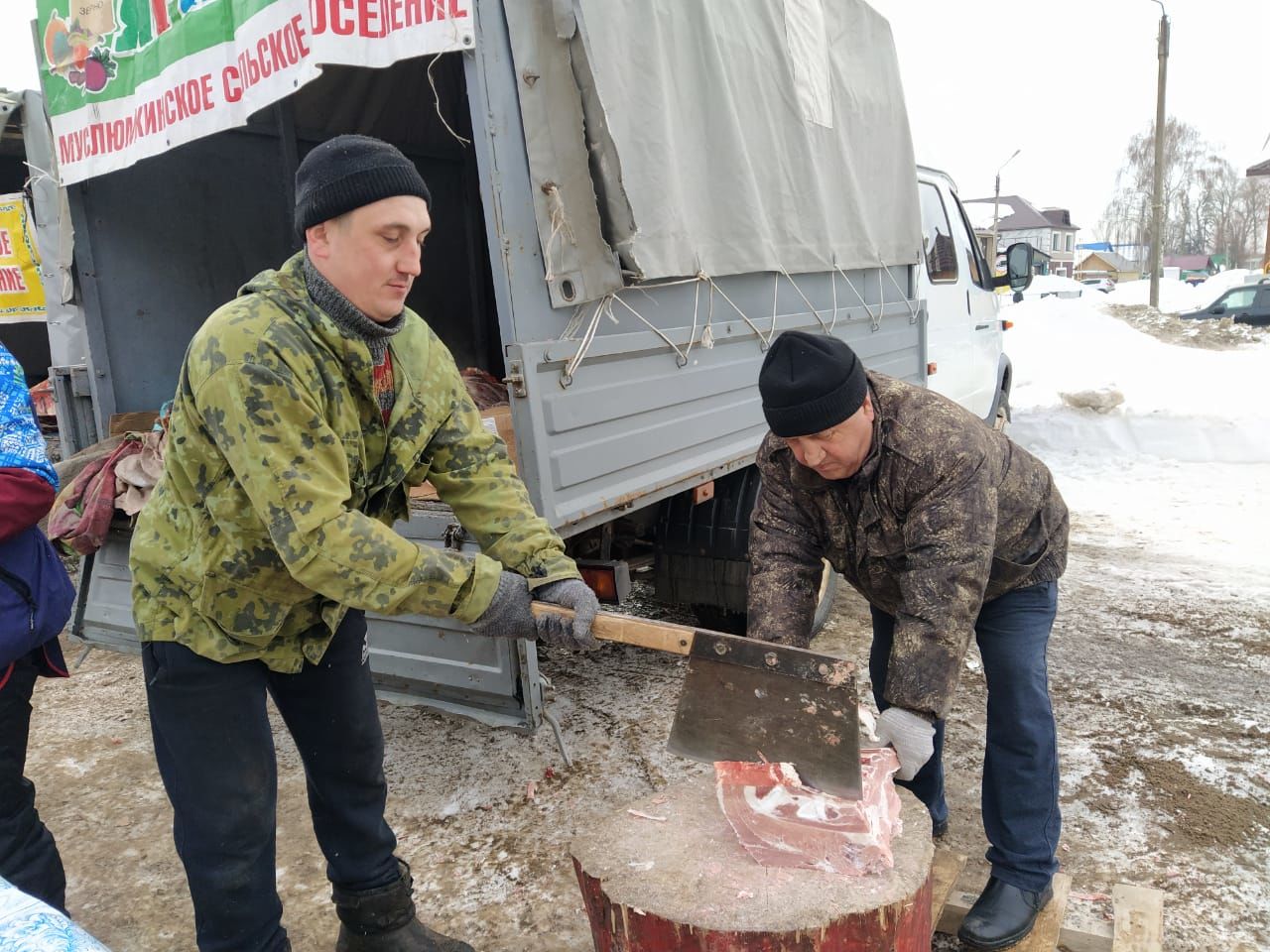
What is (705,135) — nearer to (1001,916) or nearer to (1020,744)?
(1020,744)

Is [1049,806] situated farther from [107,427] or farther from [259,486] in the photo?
[107,427]

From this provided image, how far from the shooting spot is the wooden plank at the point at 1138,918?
2.22 metres

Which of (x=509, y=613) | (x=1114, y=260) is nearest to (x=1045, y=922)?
(x=509, y=613)

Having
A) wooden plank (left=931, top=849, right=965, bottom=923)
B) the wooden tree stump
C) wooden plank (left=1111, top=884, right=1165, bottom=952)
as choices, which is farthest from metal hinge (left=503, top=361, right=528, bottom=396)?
wooden plank (left=1111, top=884, right=1165, bottom=952)

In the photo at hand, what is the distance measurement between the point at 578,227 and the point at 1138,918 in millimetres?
Result: 2545

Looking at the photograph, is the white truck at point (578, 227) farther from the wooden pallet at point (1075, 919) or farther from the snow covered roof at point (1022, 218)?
the snow covered roof at point (1022, 218)

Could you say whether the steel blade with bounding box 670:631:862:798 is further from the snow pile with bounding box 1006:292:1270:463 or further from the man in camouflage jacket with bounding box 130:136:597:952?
the snow pile with bounding box 1006:292:1270:463

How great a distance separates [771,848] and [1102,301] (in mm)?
28376

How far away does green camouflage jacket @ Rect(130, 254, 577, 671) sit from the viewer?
162 cm

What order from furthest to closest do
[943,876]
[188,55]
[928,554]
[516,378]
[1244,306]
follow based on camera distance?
[1244,306]
[188,55]
[516,378]
[943,876]
[928,554]

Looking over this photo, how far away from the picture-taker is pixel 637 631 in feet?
6.35

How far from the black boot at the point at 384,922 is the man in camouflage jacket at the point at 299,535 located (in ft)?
0.88

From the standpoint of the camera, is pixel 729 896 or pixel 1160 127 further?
pixel 1160 127

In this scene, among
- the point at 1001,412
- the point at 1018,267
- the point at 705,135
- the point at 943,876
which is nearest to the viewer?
the point at 943,876
